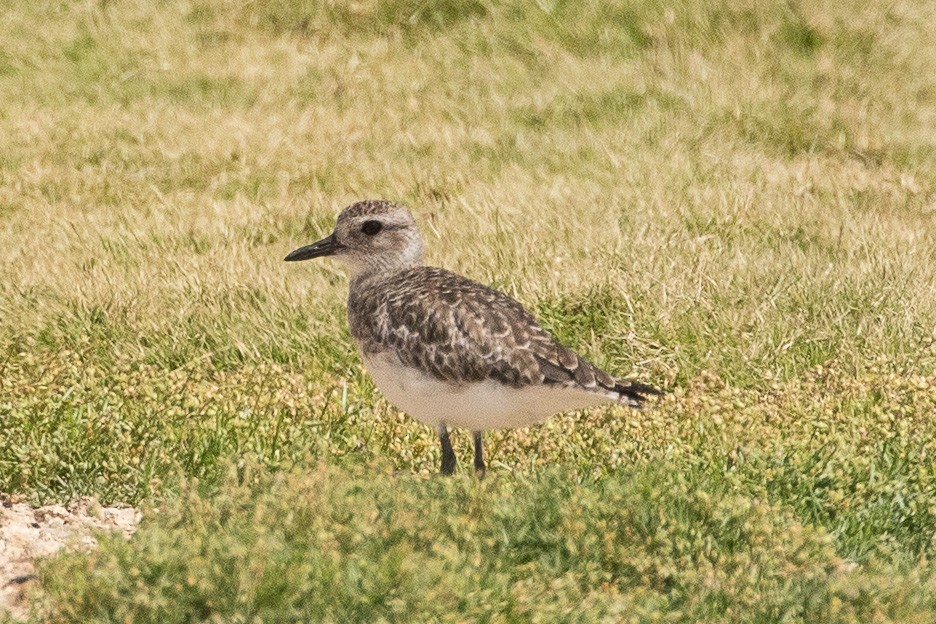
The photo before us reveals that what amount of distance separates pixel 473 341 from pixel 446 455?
2.19 ft

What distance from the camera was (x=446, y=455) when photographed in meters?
7.42

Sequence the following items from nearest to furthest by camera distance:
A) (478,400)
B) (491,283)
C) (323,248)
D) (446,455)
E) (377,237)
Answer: (478,400) < (446,455) < (377,237) < (323,248) < (491,283)

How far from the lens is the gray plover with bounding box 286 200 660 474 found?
6.98 meters

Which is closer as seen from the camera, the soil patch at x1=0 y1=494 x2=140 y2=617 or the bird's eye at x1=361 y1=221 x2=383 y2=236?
the soil patch at x1=0 y1=494 x2=140 y2=617

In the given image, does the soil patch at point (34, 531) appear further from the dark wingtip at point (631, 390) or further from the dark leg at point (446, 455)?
the dark wingtip at point (631, 390)

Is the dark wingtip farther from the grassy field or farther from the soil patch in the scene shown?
the soil patch

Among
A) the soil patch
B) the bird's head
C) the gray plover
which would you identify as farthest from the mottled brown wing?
the soil patch

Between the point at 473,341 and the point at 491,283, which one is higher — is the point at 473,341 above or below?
above

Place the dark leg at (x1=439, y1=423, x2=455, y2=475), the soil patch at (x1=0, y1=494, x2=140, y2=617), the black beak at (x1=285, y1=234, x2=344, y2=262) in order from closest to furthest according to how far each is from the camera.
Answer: the soil patch at (x1=0, y1=494, x2=140, y2=617)
the dark leg at (x1=439, y1=423, x2=455, y2=475)
the black beak at (x1=285, y1=234, x2=344, y2=262)

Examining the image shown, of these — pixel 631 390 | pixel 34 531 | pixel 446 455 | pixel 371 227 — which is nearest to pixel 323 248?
pixel 371 227

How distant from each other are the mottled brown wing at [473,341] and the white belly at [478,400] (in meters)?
0.04

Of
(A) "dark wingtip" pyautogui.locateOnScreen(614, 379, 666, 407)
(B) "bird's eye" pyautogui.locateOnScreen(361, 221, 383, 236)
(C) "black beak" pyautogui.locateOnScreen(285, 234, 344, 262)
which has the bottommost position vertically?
(A) "dark wingtip" pyautogui.locateOnScreen(614, 379, 666, 407)

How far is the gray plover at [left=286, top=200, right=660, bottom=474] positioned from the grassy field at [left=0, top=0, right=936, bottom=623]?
1.01 feet

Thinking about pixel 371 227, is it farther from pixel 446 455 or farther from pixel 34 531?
pixel 34 531
